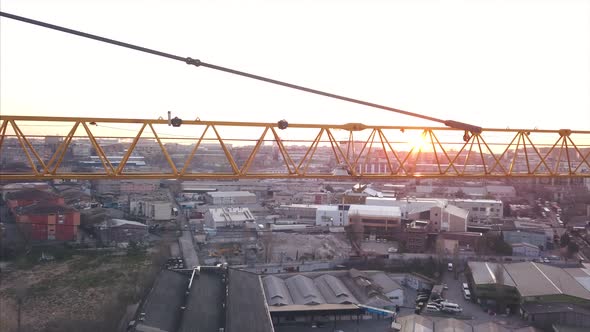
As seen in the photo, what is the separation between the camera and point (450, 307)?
16.2 feet

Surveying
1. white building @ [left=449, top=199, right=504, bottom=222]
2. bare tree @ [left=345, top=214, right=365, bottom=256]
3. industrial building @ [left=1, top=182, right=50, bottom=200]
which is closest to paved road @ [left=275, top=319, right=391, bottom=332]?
bare tree @ [left=345, top=214, right=365, bottom=256]

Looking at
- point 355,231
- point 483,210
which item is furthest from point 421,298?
point 483,210

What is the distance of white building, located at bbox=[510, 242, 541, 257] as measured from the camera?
712 centimetres

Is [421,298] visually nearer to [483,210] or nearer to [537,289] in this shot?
[537,289]

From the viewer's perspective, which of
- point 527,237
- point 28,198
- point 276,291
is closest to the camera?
point 276,291

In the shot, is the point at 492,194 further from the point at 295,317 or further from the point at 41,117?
the point at 41,117

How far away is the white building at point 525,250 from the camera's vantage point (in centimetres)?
712

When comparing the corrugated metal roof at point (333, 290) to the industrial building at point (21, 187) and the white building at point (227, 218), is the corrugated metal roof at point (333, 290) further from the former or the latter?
the industrial building at point (21, 187)

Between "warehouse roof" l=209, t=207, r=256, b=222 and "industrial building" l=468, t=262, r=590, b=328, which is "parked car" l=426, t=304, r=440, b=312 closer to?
"industrial building" l=468, t=262, r=590, b=328

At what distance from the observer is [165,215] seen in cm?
834

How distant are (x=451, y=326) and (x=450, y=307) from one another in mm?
691

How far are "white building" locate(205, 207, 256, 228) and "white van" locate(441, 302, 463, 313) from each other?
13.4 feet

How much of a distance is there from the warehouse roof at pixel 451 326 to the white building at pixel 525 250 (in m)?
3.28

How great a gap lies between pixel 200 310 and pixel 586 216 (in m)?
7.99
